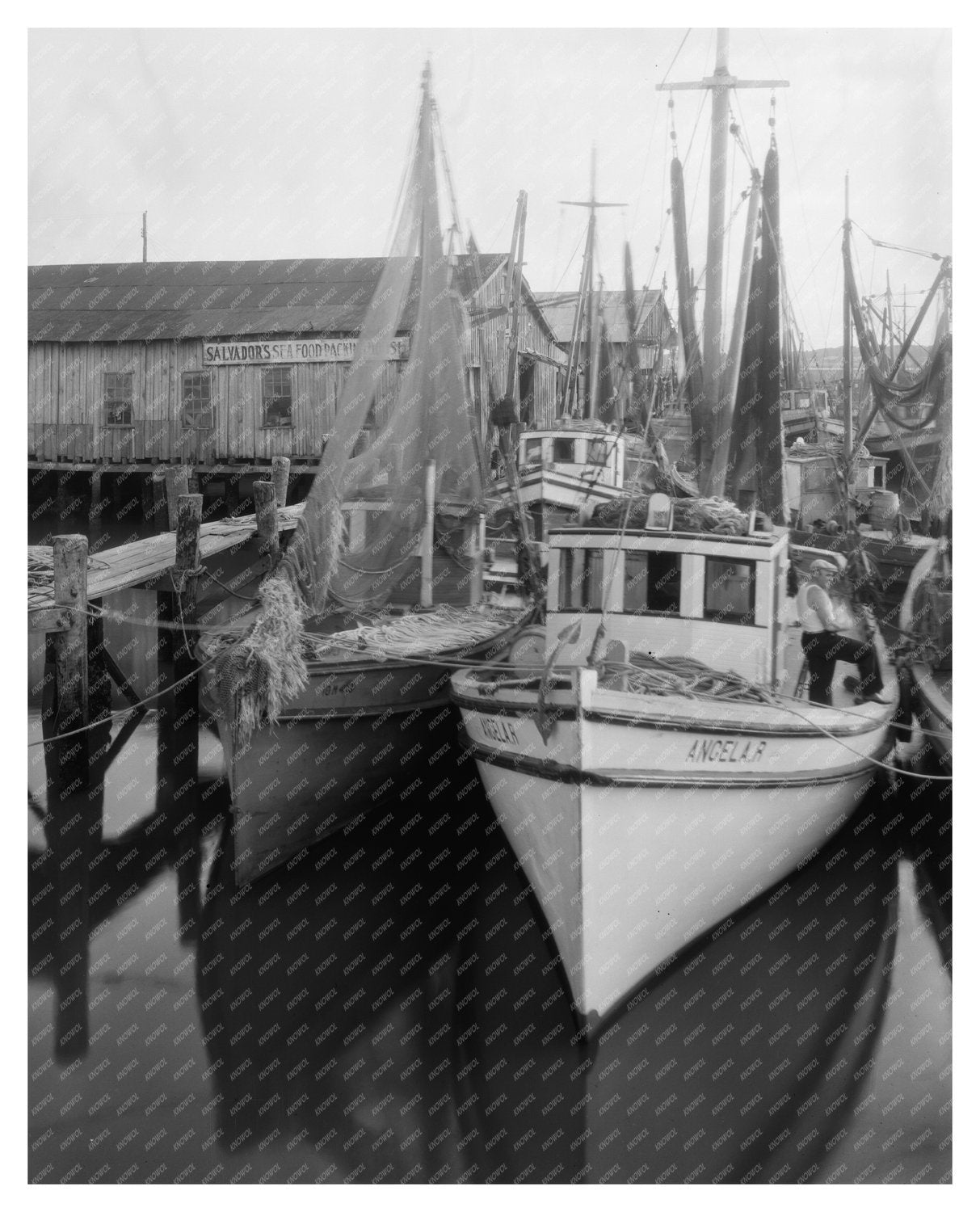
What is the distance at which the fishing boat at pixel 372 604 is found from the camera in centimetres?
707

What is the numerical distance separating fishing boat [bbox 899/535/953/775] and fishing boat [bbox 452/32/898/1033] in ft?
1.01

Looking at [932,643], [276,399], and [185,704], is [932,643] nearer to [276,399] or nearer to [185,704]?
[185,704]

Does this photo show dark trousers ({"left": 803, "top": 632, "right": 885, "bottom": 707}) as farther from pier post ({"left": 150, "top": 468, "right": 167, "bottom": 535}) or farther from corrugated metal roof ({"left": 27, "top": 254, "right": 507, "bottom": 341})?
pier post ({"left": 150, "top": 468, "right": 167, "bottom": 535})

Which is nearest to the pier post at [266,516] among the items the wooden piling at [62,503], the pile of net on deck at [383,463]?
the wooden piling at [62,503]

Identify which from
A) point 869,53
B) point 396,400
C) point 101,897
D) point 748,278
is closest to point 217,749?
point 101,897

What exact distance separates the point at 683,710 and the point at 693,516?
4.94 ft

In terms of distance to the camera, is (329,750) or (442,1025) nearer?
(442,1025)

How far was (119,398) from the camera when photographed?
13.2m

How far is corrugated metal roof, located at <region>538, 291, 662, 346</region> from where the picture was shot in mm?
18469

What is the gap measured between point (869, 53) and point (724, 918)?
16.1 ft

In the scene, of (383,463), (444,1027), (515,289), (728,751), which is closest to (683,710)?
(728,751)

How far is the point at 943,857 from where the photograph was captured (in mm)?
7457

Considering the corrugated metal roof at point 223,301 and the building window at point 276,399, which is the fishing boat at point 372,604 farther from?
the building window at point 276,399

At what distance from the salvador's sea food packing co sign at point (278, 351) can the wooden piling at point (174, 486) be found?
172 centimetres
